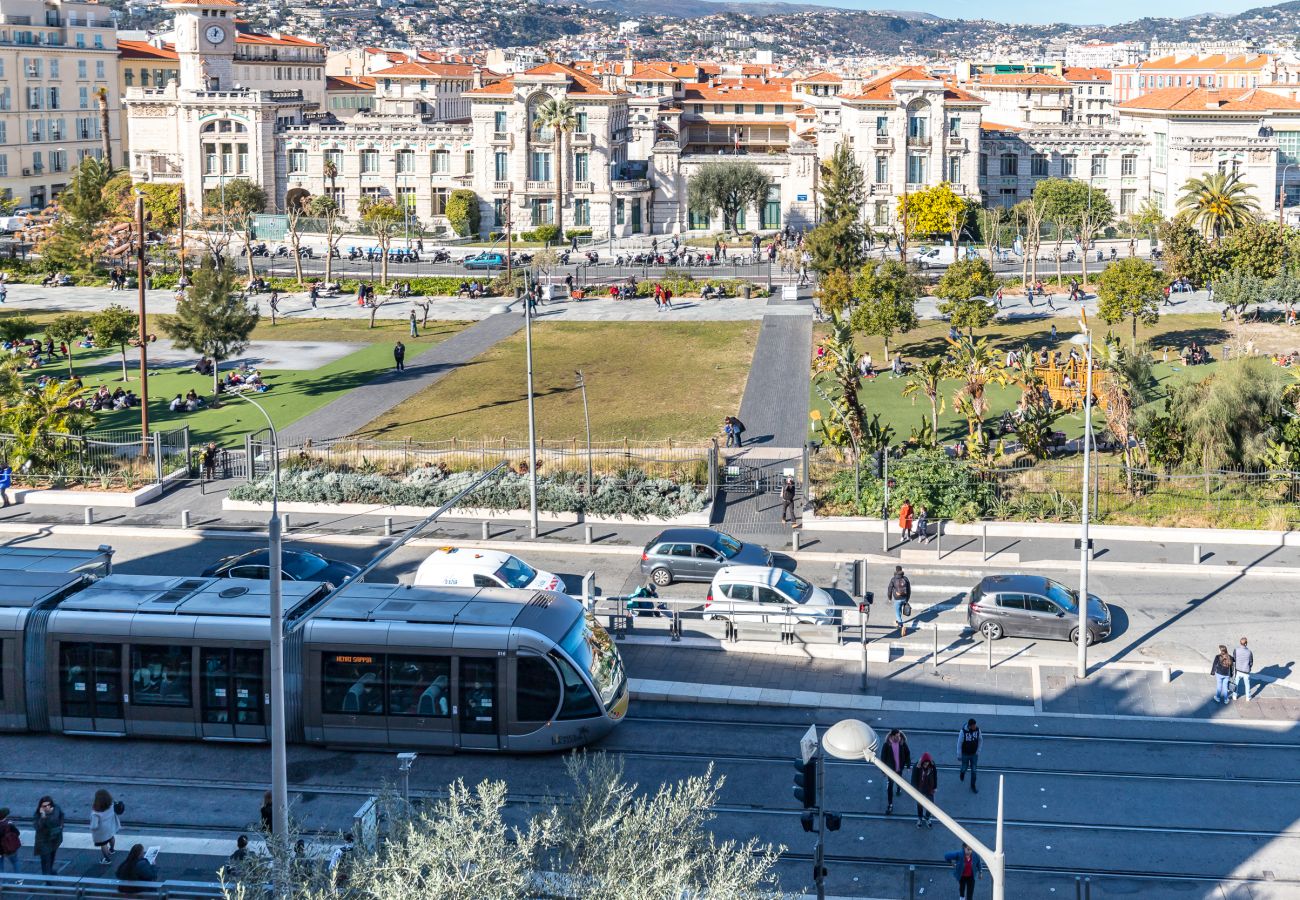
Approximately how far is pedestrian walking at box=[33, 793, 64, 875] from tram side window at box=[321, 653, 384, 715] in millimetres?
4565

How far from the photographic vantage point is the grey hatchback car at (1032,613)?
30312mm

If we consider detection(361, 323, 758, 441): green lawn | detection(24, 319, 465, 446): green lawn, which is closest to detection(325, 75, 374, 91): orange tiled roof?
detection(24, 319, 465, 446): green lawn

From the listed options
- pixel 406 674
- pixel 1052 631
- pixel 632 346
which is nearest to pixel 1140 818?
pixel 1052 631

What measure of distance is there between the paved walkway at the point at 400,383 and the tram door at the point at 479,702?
78.3 ft

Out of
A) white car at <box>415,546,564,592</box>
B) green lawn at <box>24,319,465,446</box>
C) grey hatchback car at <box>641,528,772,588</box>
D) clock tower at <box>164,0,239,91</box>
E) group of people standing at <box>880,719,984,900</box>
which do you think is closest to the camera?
group of people standing at <box>880,719,984,900</box>

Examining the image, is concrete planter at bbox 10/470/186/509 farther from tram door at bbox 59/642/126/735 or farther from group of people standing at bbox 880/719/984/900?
group of people standing at bbox 880/719/984/900

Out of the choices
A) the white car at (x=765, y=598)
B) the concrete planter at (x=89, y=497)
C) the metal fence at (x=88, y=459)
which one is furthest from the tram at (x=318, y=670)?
the metal fence at (x=88, y=459)

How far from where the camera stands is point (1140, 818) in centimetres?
2322

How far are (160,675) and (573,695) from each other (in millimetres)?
6530

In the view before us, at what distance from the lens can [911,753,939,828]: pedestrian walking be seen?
22734mm

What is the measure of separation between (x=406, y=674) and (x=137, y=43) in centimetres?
11934

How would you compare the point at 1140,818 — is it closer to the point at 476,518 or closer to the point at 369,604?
the point at 369,604

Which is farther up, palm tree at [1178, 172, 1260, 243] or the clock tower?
the clock tower

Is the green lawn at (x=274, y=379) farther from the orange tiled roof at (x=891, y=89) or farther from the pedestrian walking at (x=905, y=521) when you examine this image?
the orange tiled roof at (x=891, y=89)
